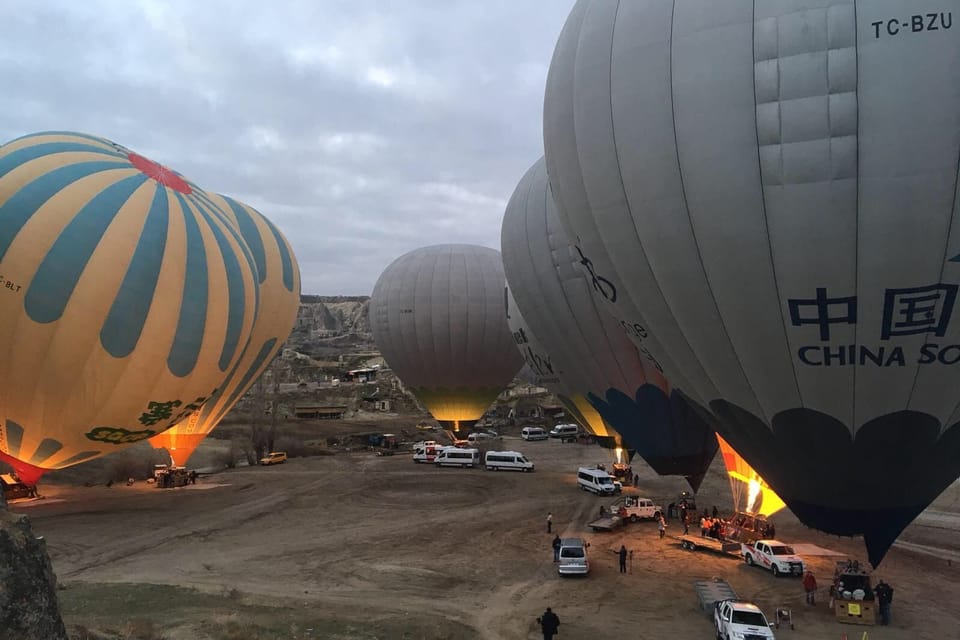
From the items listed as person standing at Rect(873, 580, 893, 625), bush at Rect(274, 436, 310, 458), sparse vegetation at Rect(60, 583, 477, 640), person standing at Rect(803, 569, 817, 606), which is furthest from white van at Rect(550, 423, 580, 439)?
sparse vegetation at Rect(60, 583, 477, 640)

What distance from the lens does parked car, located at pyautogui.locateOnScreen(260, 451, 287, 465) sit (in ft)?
93.7

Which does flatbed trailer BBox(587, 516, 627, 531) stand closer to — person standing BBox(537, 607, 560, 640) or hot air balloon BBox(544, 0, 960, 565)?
person standing BBox(537, 607, 560, 640)

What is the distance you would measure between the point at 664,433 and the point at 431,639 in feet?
23.4

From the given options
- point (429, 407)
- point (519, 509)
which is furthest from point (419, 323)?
point (519, 509)

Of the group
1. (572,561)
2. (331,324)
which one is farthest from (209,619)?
(331,324)

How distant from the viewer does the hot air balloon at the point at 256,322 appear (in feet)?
64.3

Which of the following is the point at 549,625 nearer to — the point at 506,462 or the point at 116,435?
the point at 116,435

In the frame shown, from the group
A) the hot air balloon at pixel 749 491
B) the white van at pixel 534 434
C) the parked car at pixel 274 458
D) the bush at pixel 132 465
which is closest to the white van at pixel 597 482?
the hot air balloon at pixel 749 491

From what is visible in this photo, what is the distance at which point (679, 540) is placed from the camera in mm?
15156

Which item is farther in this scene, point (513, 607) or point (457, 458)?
point (457, 458)

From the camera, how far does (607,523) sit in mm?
16125

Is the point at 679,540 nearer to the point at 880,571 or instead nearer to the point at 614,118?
the point at 880,571

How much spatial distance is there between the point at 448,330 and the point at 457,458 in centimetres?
566

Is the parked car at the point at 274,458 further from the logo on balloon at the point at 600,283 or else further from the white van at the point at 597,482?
the logo on balloon at the point at 600,283
